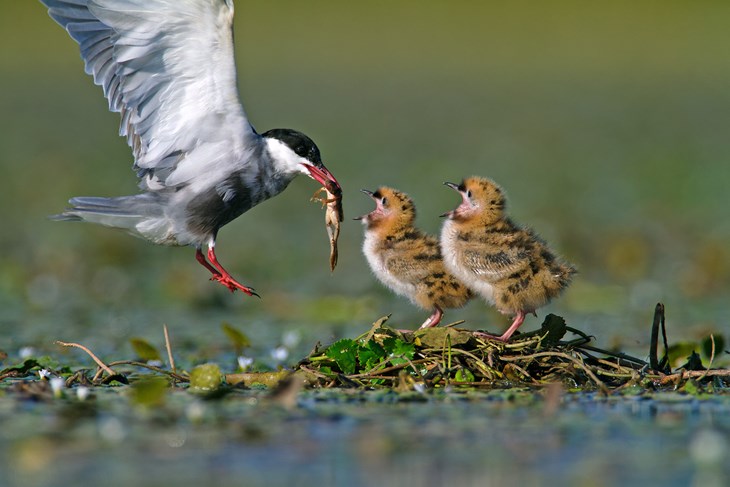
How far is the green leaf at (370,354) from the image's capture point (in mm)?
6039

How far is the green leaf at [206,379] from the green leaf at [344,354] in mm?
568

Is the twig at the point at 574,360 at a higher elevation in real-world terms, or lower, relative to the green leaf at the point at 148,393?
lower

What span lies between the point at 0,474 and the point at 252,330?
14.4ft

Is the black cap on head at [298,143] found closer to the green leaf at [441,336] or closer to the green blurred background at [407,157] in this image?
the green leaf at [441,336]

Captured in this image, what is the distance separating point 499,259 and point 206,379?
159 cm

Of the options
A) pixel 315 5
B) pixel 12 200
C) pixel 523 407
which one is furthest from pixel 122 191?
pixel 315 5

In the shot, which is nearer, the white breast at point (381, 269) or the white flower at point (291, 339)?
the white breast at point (381, 269)

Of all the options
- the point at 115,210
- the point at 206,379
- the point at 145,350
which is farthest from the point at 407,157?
the point at 206,379

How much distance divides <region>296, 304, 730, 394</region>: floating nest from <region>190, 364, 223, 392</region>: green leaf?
0.44 metres

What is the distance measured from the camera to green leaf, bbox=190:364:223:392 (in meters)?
5.85

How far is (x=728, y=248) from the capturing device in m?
10.9

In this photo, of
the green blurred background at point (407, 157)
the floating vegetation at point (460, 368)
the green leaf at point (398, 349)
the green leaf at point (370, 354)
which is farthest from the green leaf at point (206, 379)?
the green blurred background at point (407, 157)

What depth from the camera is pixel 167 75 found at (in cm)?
639

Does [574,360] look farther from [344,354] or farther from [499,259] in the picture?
[344,354]
